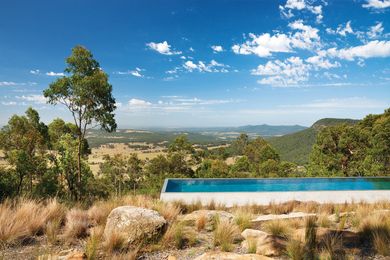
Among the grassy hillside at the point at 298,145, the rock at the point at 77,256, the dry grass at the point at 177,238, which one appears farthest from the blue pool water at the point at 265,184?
the grassy hillside at the point at 298,145

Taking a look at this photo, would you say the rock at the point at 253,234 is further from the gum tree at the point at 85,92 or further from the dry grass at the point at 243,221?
the gum tree at the point at 85,92

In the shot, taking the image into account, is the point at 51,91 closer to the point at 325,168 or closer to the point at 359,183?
the point at 359,183

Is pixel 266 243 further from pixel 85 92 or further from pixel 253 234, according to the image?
pixel 85 92

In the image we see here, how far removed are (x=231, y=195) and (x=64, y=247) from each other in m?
6.01

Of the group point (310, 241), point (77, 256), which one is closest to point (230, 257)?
point (310, 241)

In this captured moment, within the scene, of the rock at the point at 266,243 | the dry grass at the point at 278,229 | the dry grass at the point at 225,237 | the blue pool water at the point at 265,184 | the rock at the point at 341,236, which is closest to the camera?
the rock at the point at 266,243

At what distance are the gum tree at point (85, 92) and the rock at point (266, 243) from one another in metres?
9.96

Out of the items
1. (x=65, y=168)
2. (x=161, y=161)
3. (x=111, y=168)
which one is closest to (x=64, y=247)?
(x=65, y=168)

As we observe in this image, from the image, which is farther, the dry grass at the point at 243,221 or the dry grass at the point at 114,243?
the dry grass at the point at 243,221

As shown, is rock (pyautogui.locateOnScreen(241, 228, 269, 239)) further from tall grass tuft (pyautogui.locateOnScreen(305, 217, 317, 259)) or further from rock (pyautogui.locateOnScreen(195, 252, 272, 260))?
rock (pyautogui.locateOnScreen(195, 252, 272, 260))

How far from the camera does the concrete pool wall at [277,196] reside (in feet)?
29.5

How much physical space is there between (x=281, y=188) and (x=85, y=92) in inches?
347

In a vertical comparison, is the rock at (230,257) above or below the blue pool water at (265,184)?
above

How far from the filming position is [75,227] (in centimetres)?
424
